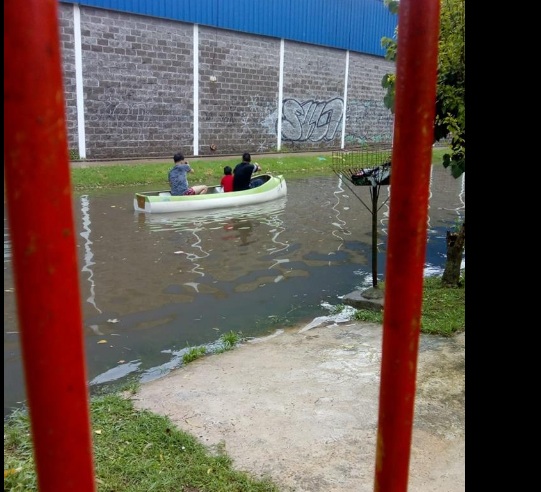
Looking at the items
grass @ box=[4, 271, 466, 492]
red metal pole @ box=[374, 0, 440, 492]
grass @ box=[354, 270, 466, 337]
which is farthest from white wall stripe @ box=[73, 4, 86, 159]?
red metal pole @ box=[374, 0, 440, 492]

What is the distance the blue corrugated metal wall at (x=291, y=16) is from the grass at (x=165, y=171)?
14.9 ft

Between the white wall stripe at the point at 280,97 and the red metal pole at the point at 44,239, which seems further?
the white wall stripe at the point at 280,97

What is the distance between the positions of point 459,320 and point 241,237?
16.9ft

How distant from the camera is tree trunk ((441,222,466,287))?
6.44m

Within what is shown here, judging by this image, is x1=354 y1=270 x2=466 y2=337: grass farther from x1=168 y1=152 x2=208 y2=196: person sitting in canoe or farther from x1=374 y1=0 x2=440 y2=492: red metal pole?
x1=168 y1=152 x2=208 y2=196: person sitting in canoe

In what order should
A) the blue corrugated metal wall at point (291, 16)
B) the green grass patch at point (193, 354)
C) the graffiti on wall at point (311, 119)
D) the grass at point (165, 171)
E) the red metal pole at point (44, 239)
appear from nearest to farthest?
the red metal pole at point (44, 239), the green grass patch at point (193, 354), the grass at point (165, 171), the blue corrugated metal wall at point (291, 16), the graffiti on wall at point (311, 119)

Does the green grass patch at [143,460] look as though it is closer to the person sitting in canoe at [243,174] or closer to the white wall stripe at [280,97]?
the person sitting in canoe at [243,174]

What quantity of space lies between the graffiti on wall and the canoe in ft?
31.3

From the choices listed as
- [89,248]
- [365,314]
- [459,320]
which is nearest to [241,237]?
[89,248]

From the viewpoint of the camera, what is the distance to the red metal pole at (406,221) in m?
0.96

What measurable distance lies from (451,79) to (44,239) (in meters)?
5.34

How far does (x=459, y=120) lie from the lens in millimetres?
5324

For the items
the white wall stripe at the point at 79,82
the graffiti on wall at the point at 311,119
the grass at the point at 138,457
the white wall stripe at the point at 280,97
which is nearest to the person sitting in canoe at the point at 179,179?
the white wall stripe at the point at 79,82
